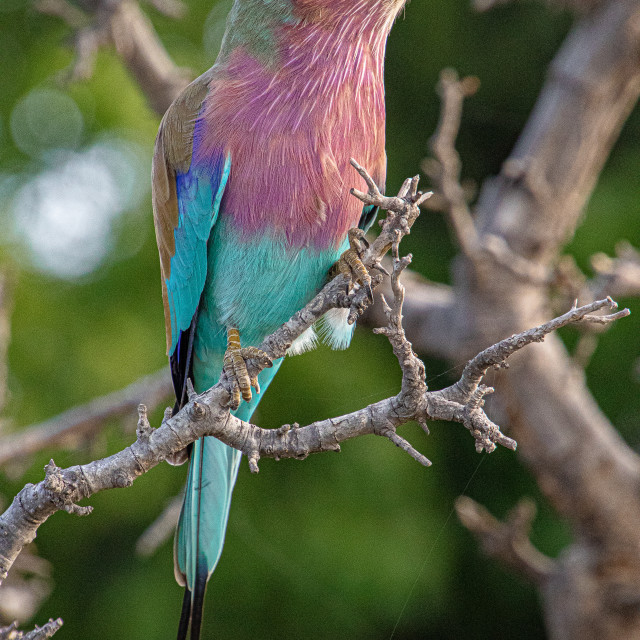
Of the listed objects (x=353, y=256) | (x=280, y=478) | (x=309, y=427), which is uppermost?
(x=353, y=256)

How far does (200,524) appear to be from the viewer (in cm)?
191

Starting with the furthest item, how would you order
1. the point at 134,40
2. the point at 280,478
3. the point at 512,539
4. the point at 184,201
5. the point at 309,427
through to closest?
the point at 280,478, the point at 134,40, the point at 512,539, the point at 184,201, the point at 309,427

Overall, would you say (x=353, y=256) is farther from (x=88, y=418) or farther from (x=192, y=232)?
(x=88, y=418)

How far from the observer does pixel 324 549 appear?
383 cm

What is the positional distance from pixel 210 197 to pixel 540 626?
370 centimetres

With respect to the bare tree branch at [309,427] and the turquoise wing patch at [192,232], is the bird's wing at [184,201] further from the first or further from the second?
the bare tree branch at [309,427]

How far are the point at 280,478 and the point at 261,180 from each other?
8.54 ft

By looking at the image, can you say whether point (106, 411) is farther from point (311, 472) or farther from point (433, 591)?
point (433, 591)

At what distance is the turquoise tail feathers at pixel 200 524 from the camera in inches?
73.7

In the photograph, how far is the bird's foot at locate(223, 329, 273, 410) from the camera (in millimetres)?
1557

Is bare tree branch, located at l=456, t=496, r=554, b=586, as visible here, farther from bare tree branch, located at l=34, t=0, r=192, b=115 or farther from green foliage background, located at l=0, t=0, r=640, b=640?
bare tree branch, located at l=34, t=0, r=192, b=115

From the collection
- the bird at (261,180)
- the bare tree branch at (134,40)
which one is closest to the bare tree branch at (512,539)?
the bird at (261,180)

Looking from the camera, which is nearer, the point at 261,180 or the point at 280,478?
the point at 261,180

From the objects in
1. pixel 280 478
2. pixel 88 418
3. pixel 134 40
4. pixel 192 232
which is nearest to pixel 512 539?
pixel 280 478
